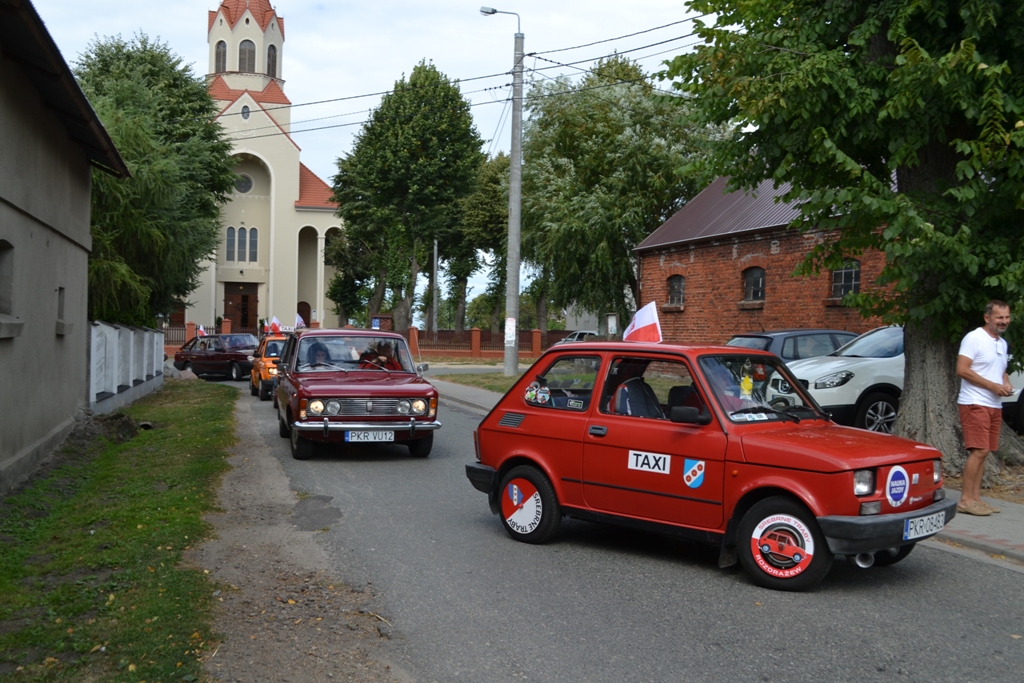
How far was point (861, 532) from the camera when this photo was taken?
5645 millimetres

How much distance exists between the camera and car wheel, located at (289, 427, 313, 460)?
38.7 feet

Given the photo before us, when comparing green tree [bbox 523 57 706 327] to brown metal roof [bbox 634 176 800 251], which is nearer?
brown metal roof [bbox 634 176 800 251]

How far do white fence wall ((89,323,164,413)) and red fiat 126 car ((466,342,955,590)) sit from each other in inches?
392

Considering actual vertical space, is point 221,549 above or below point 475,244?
below

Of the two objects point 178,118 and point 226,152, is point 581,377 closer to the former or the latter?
point 178,118

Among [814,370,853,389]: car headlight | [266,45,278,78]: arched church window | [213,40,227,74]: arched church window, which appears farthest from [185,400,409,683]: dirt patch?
[213,40,227,74]: arched church window

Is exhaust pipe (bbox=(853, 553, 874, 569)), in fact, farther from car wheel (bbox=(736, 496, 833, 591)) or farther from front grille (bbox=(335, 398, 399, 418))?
front grille (bbox=(335, 398, 399, 418))

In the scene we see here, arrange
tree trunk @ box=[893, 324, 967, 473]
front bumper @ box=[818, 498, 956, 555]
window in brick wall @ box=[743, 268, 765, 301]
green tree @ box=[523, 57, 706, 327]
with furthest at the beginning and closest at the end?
1. green tree @ box=[523, 57, 706, 327]
2. window in brick wall @ box=[743, 268, 765, 301]
3. tree trunk @ box=[893, 324, 967, 473]
4. front bumper @ box=[818, 498, 956, 555]

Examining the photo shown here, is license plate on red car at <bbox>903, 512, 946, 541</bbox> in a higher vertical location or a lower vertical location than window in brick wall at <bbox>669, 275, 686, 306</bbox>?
lower

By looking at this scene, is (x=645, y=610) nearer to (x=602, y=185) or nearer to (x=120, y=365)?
(x=120, y=365)

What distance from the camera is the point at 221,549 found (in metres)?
7.00

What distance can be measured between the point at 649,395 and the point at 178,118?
32.8 meters

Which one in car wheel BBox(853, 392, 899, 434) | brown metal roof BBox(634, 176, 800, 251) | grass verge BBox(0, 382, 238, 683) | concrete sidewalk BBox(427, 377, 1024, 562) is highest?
brown metal roof BBox(634, 176, 800, 251)

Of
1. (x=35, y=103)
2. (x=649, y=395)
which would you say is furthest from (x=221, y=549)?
(x=35, y=103)
